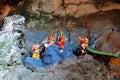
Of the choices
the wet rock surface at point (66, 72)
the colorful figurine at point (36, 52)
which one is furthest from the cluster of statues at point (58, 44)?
the wet rock surface at point (66, 72)

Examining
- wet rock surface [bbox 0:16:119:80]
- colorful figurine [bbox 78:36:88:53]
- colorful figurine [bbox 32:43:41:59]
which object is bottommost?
wet rock surface [bbox 0:16:119:80]

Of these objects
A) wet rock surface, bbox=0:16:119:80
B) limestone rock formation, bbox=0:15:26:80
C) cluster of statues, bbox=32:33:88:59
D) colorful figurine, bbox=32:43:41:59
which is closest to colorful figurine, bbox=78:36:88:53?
cluster of statues, bbox=32:33:88:59

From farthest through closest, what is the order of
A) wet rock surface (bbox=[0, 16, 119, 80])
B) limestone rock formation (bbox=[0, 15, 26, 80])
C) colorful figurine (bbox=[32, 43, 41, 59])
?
colorful figurine (bbox=[32, 43, 41, 59]), limestone rock formation (bbox=[0, 15, 26, 80]), wet rock surface (bbox=[0, 16, 119, 80])

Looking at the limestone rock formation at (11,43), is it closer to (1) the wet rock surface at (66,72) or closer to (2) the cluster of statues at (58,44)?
(1) the wet rock surface at (66,72)

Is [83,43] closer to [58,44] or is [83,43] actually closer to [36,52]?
[58,44]

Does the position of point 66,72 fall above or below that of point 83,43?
below

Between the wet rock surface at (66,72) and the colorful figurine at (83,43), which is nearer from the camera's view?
the wet rock surface at (66,72)

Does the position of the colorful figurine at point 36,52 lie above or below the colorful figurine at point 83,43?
below

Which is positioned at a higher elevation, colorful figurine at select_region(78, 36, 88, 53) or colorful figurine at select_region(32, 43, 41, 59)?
colorful figurine at select_region(78, 36, 88, 53)

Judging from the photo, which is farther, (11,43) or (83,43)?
(83,43)

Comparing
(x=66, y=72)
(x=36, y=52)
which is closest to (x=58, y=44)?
(x=36, y=52)

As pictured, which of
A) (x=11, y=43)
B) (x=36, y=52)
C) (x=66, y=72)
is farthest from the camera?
(x=36, y=52)

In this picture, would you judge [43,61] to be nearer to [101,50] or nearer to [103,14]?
[101,50]

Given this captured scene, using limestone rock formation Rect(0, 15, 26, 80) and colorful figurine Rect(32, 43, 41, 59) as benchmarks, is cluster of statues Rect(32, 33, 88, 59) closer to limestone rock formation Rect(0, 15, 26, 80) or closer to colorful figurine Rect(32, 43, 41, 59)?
colorful figurine Rect(32, 43, 41, 59)
